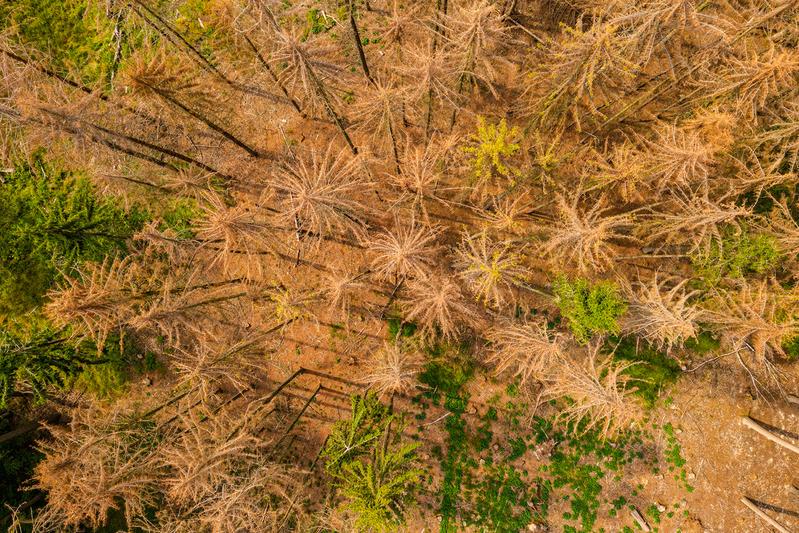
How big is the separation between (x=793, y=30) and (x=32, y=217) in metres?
23.6

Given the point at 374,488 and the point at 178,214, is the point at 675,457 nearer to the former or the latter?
the point at 374,488

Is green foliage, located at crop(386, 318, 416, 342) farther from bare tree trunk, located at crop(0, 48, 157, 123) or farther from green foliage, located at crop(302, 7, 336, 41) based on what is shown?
green foliage, located at crop(302, 7, 336, 41)

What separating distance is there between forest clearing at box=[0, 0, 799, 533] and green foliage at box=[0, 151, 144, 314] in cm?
8

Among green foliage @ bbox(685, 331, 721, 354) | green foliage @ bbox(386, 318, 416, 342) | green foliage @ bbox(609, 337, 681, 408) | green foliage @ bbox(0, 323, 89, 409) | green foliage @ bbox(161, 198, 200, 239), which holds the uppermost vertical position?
green foliage @ bbox(161, 198, 200, 239)

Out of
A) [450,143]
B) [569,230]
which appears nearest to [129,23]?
[450,143]

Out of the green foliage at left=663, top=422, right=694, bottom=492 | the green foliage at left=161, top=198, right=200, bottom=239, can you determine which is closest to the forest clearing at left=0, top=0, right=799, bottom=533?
the green foliage at left=663, top=422, right=694, bottom=492

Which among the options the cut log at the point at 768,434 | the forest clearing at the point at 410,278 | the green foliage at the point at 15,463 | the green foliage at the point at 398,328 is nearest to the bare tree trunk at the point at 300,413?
the forest clearing at the point at 410,278

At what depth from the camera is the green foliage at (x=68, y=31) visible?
50.0 feet

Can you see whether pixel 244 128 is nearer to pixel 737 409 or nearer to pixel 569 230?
pixel 569 230

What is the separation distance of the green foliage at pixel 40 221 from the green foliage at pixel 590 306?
14.5 metres

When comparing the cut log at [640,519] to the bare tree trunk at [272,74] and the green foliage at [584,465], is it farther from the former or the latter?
the bare tree trunk at [272,74]

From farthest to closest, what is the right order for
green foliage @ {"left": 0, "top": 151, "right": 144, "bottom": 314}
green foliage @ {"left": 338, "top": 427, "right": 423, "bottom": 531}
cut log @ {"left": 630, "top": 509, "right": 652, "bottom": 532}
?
green foliage @ {"left": 0, "top": 151, "right": 144, "bottom": 314}
cut log @ {"left": 630, "top": 509, "right": 652, "bottom": 532}
green foliage @ {"left": 338, "top": 427, "right": 423, "bottom": 531}

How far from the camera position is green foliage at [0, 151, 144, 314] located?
47.0ft

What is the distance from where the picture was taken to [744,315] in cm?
1118
